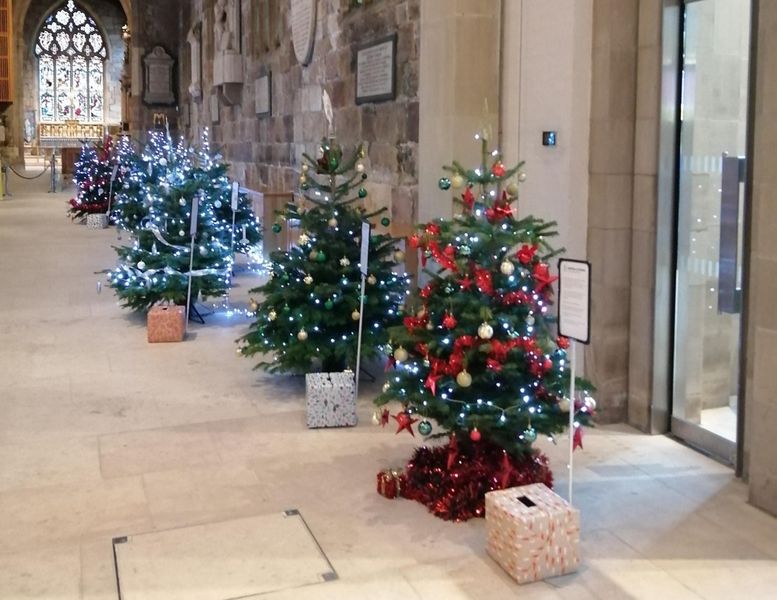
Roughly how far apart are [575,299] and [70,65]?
3937 cm

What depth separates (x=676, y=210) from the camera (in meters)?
5.12

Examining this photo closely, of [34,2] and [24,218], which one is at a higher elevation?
[34,2]

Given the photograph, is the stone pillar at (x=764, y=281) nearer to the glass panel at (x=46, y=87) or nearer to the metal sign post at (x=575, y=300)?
the metal sign post at (x=575, y=300)

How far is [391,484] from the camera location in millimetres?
4359

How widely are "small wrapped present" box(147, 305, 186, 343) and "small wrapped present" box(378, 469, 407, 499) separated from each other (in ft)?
12.0

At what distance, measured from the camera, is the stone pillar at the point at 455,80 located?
635 centimetres

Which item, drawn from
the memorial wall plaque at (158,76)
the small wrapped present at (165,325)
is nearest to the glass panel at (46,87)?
the memorial wall plaque at (158,76)

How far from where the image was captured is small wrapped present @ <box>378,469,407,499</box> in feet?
14.3

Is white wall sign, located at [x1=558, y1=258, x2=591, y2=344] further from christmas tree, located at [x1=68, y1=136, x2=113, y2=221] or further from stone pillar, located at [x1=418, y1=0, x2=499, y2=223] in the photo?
christmas tree, located at [x1=68, y1=136, x2=113, y2=221]

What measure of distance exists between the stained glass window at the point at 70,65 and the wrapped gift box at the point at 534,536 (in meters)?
39.0

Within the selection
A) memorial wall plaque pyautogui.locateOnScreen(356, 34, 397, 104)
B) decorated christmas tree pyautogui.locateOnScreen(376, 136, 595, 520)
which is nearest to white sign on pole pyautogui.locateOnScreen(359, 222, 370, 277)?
decorated christmas tree pyautogui.locateOnScreen(376, 136, 595, 520)

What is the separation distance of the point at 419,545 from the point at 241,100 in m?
12.2

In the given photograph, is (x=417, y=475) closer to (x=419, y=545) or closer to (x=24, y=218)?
(x=419, y=545)

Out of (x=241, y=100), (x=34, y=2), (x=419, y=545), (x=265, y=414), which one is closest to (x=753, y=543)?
(x=419, y=545)
